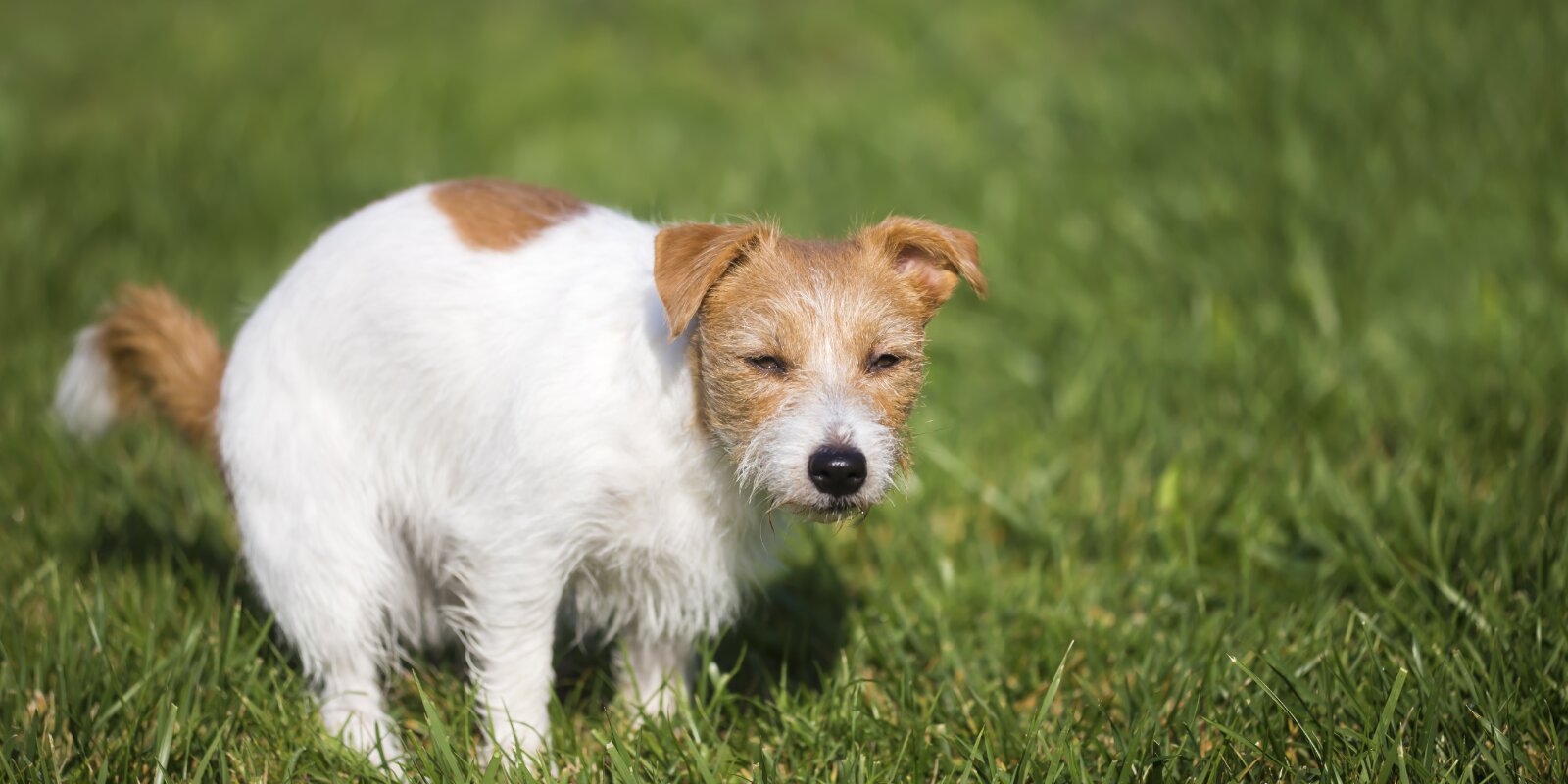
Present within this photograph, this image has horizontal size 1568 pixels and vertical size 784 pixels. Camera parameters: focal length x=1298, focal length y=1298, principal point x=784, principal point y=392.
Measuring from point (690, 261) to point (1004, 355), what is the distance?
331 centimetres

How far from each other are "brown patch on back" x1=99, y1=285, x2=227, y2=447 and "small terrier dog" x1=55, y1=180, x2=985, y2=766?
0.19 metres

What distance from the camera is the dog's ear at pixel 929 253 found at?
132 inches

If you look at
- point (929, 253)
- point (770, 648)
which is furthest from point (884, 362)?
point (770, 648)

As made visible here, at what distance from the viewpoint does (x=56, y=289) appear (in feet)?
20.2

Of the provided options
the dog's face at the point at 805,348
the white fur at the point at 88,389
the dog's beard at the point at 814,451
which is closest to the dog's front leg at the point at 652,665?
the dog's face at the point at 805,348

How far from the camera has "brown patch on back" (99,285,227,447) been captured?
4102mm

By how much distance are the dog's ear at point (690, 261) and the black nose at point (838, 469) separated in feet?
1.56

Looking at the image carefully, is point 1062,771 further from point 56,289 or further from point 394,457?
point 56,289

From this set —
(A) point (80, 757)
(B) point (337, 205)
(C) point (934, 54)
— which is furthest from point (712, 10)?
(A) point (80, 757)

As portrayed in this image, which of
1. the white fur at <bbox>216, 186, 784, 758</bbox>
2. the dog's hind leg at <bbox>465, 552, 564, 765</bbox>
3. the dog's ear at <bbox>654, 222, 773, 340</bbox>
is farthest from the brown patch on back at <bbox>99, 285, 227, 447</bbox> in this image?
the dog's ear at <bbox>654, 222, 773, 340</bbox>

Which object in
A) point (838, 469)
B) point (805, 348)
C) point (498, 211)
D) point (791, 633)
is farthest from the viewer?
point (791, 633)

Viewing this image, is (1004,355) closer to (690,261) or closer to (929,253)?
(929,253)

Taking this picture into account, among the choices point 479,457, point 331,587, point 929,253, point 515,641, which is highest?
point 929,253

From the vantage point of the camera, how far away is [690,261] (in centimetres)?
318
